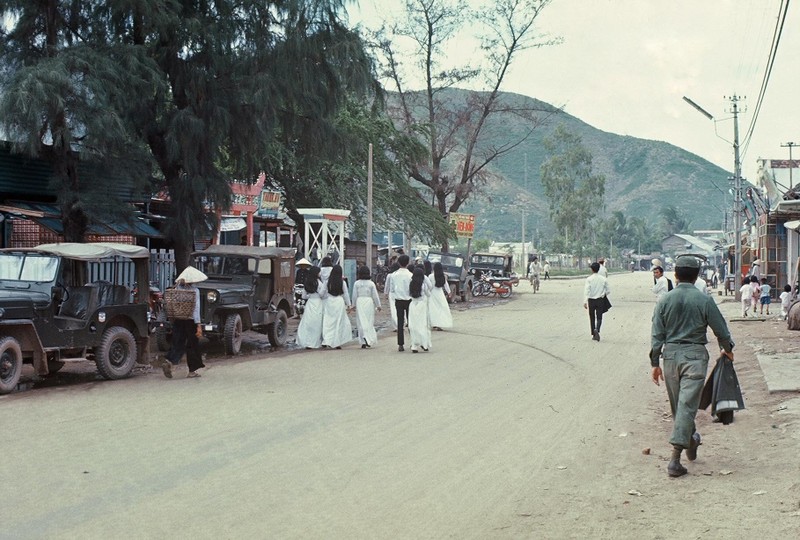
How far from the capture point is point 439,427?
10.0 metres

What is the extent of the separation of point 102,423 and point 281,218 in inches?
1210

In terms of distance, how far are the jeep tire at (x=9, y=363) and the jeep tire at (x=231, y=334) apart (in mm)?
6401

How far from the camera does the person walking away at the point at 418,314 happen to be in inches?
762

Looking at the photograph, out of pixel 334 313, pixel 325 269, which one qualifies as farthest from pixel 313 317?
pixel 325 269

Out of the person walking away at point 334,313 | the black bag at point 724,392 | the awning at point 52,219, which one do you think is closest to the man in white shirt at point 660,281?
the person walking away at point 334,313

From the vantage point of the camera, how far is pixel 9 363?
1271 centimetres

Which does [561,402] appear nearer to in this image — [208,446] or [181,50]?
[208,446]

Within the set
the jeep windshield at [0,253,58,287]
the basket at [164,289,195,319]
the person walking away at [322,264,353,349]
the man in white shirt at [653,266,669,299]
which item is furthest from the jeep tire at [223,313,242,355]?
the man in white shirt at [653,266,669,299]

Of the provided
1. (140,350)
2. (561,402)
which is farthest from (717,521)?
(140,350)

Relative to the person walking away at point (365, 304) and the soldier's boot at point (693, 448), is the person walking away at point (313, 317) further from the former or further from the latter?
the soldier's boot at point (693, 448)

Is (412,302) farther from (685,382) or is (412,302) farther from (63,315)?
(685,382)

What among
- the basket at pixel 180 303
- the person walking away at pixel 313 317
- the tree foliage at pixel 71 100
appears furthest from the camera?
the person walking away at pixel 313 317

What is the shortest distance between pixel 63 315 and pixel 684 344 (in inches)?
377

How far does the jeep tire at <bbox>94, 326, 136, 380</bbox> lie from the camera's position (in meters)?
14.3
